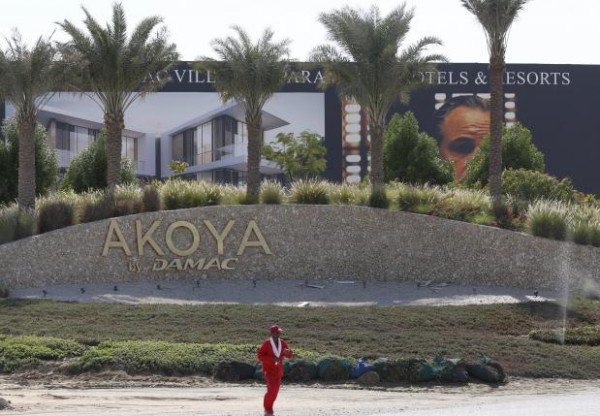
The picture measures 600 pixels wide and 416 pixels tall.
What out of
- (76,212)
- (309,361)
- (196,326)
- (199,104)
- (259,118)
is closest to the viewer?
(309,361)

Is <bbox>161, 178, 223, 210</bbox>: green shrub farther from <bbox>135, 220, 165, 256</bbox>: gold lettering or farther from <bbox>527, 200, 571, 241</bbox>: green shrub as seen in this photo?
<bbox>527, 200, 571, 241</bbox>: green shrub

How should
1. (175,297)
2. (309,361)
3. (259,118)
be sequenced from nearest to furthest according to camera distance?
(309,361) → (175,297) → (259,118)

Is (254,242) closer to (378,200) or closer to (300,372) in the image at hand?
(378,200)

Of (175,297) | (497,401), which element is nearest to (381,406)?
(497,401)

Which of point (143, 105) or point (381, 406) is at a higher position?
point (143, 105)

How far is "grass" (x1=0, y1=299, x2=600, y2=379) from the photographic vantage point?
64.2 ft

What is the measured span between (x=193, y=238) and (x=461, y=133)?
4109 centimetres

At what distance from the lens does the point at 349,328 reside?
22.0m

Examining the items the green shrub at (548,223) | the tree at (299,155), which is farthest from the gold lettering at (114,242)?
the tree at (299,155)

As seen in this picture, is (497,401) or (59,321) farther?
(59,321)

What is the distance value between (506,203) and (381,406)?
1817cm

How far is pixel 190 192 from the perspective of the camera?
103 feet

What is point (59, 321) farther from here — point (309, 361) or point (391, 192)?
point (391, 192)

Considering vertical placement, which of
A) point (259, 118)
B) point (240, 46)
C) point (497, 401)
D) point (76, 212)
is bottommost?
point (497, 401)
